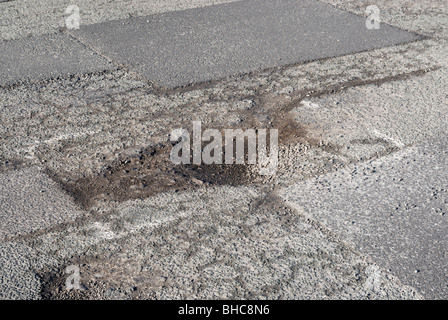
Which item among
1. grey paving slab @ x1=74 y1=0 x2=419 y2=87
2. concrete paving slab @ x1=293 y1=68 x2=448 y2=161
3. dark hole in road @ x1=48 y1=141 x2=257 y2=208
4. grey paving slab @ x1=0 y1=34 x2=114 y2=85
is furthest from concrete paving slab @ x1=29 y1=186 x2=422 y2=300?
grey paving slab @ x1=0 y1=34 x2=114 y2=85

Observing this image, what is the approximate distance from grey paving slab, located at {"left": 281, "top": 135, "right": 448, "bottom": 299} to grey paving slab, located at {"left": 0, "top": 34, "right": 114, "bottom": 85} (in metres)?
2.84

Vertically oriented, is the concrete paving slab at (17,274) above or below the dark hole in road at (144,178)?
below

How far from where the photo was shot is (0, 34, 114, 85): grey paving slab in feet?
18.3

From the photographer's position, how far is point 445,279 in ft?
9.67

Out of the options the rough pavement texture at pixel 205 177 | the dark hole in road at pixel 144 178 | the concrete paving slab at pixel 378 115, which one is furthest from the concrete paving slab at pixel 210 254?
the concrete paving slab at pixel 378 115

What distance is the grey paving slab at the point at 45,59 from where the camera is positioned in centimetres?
559

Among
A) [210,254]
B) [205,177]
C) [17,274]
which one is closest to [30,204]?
[17,274]

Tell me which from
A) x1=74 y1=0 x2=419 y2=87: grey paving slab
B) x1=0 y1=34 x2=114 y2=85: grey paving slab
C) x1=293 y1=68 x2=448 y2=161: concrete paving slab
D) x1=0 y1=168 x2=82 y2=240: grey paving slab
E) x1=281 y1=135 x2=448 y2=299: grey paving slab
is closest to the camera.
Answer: x1=281 y1=135 x2=448 y2=299: grey paving slab

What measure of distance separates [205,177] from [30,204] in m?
1.10

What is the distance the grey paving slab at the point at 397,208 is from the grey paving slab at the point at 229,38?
2.02 meters

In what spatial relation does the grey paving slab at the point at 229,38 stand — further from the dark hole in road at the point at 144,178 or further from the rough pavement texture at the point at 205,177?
the dark hole in road at the point at 144,178

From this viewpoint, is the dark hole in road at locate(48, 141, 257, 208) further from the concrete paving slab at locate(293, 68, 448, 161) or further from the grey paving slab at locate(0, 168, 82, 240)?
the concrete paving slab at locate(293, 68, 448, 161)
